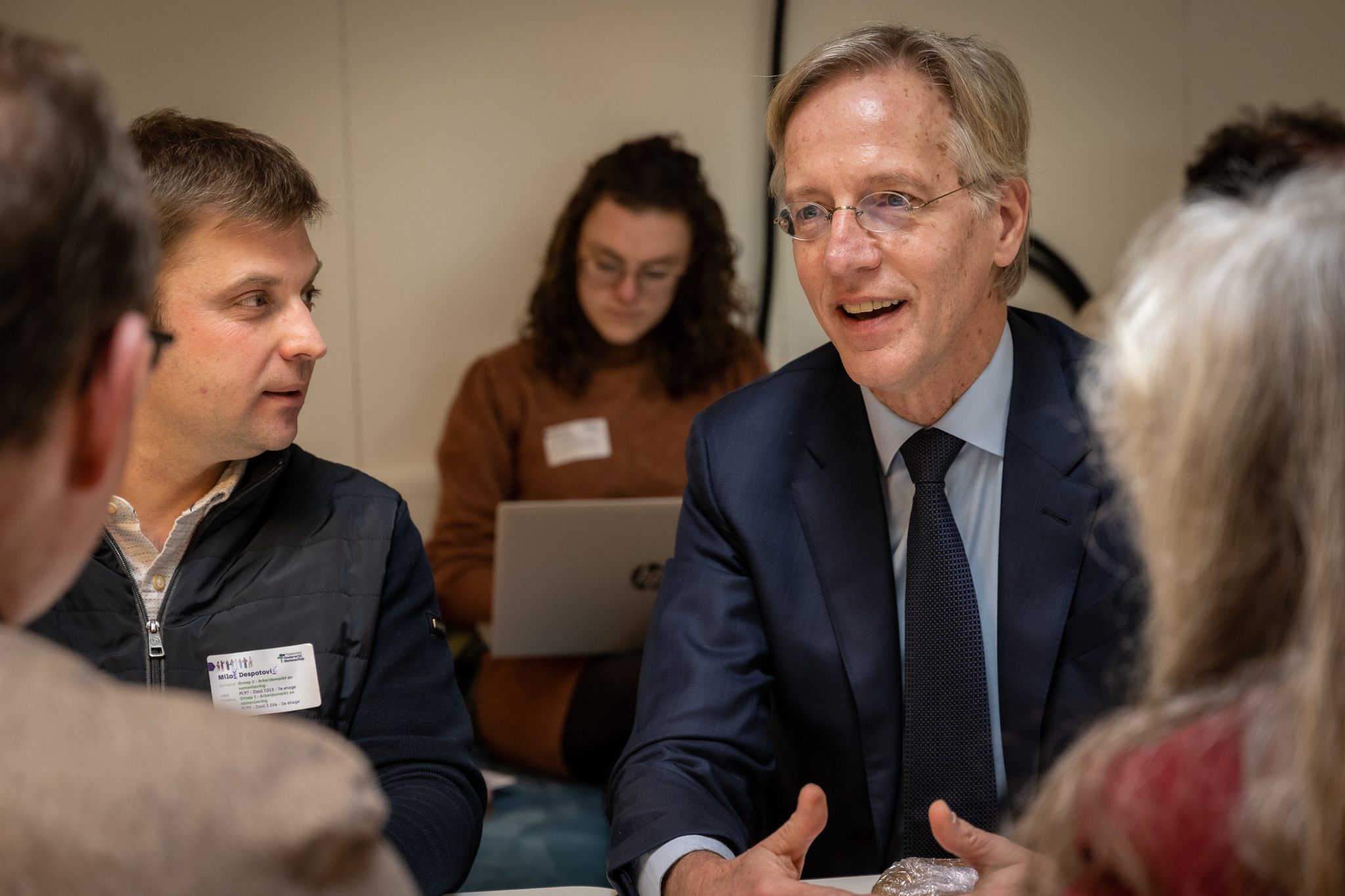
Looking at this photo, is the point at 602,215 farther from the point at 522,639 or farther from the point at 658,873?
the point at 658,873

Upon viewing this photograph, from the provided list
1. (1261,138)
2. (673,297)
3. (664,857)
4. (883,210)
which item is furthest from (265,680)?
(1261,138)

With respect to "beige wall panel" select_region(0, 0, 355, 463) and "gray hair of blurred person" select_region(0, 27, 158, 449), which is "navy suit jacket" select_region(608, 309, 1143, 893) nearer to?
"gray hair of blurred person" select_region(0, 27, 158, 449)

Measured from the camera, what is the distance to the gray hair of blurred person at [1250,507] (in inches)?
21.9

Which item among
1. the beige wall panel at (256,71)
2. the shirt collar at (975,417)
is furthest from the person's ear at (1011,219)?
the beige wall panel at (256,71)

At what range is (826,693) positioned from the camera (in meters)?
1.48

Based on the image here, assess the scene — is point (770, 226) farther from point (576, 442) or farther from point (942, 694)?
point (942, 694)

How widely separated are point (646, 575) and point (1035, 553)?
103 cm

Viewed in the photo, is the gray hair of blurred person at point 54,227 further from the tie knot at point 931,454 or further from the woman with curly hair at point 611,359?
the woman with curly hair at point 611,359

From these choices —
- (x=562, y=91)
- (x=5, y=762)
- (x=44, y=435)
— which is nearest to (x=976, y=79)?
(x=44, y=435)

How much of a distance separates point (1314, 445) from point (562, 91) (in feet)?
10.2

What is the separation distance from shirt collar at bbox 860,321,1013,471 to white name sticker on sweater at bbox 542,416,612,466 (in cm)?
149

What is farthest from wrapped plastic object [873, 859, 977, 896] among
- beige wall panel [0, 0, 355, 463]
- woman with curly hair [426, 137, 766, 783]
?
beige wall panel [0, 0, 355, 463]

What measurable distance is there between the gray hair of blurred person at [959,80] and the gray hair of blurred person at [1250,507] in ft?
2.98

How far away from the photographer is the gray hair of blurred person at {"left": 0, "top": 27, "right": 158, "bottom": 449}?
1.94ft
